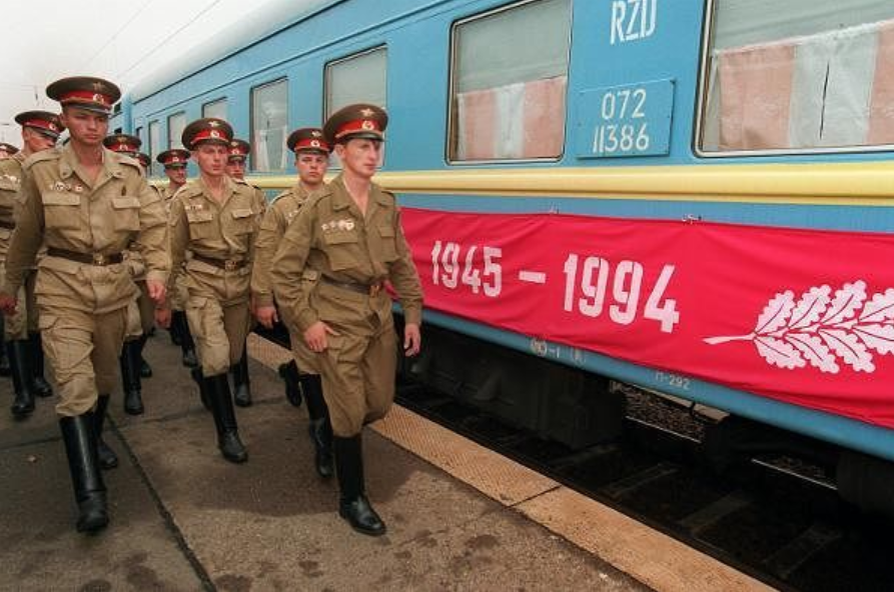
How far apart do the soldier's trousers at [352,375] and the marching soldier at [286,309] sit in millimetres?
323

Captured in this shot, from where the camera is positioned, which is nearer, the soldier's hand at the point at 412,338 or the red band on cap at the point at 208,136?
the soldier's hand at the point at 412,338

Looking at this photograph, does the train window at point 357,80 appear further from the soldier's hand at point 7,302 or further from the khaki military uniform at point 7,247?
the soldier's hand at point 7,302

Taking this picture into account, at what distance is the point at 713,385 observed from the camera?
2.72 metres

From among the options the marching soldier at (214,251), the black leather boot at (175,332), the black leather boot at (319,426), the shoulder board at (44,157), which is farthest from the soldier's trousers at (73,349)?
the black leather boot at (175,332)

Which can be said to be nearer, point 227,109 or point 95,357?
point 95,357

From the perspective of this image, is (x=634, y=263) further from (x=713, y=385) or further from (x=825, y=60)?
(x=825, y=60)

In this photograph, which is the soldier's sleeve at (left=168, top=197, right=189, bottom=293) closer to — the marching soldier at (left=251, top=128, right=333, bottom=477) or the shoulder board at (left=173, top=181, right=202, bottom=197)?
the shoulder board at (left=173, top=181, right=202, bottom=197)

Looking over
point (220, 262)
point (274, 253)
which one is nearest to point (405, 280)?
point (274, 253)

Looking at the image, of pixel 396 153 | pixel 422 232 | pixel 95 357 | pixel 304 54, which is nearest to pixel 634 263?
pixel 422 232

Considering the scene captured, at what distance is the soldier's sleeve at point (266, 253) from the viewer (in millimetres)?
3408

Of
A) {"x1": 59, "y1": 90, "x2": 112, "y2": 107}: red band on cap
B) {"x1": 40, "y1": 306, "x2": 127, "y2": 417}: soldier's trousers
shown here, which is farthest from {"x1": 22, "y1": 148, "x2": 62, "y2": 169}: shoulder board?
{"x1": 40, "y1": 306, "x2": 127, "y2": 417}: soldier's trousers

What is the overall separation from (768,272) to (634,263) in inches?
22.5

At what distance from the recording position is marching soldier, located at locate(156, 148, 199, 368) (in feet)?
13.9

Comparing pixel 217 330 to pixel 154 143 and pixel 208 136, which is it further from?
pixel 154 143
